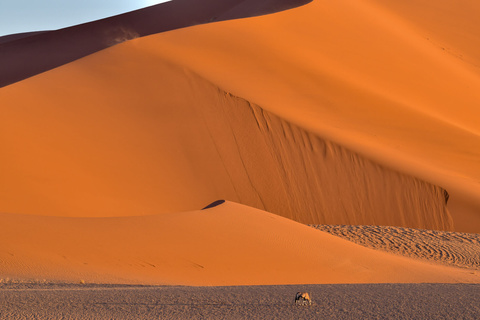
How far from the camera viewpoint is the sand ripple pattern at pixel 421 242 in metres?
12.2

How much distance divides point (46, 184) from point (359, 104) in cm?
903

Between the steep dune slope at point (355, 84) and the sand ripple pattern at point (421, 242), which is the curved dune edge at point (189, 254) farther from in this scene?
the steep dune slope at point (355, 84)

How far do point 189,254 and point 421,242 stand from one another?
19.0 ft

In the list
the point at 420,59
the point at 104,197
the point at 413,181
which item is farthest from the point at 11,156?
the point at 420,59

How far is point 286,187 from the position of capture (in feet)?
50.9

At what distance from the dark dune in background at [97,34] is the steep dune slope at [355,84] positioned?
7.73 metres

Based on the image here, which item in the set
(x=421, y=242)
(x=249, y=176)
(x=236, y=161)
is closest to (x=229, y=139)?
(x=236, y=161)

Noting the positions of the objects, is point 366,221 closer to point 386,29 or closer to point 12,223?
point 12,223

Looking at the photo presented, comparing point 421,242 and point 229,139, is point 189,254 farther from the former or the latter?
point 229,139

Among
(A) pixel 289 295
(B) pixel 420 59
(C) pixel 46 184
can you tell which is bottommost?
(B) pixel 420 59

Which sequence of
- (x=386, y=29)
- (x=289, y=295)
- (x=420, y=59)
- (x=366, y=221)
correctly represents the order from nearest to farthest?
(x=289, y=295)
(x=366, y=221)
(x=420, y=59)
(x=386, y=29)

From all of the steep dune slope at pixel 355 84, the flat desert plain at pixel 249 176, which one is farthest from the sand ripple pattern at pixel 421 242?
the steep dune slope at pixel 355 84

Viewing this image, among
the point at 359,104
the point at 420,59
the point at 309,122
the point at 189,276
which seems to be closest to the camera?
the point at 189,276

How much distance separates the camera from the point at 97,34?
112 feet
